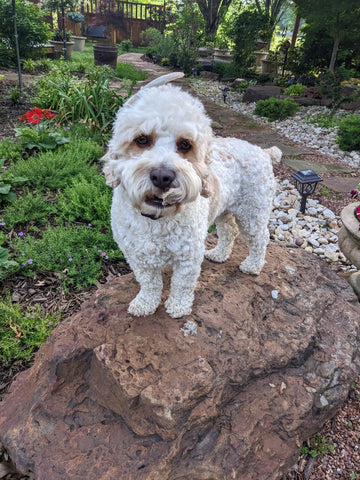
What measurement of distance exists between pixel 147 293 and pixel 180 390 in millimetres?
656

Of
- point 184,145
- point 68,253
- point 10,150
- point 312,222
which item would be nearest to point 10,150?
point 10,150

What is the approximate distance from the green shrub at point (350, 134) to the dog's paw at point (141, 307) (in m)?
6.51

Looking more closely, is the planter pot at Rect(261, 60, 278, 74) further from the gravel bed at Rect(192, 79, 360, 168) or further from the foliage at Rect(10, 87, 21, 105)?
the foliage at Rect(10, 87, 21, 105)

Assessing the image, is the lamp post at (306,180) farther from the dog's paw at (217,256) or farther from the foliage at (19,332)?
the foliage at (19,332)

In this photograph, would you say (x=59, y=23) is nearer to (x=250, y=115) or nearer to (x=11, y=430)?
(x=250, y=115)

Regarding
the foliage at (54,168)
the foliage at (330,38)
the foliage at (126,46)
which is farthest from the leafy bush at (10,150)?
the foliage at (126,46)

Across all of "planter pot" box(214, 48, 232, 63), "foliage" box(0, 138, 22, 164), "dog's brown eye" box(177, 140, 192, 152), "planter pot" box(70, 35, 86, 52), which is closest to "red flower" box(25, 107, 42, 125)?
"foliage" box(0, 138, 22, 164)

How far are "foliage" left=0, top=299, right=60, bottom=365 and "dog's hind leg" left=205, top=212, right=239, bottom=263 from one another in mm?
1501

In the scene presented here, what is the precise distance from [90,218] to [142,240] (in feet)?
6.58

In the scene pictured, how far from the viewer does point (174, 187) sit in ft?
5.41

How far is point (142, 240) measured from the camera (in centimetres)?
208

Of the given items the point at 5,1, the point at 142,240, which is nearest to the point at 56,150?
the point at 142,240

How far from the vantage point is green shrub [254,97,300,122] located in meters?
9.49

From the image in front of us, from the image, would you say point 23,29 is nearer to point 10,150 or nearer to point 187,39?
point 187,39
